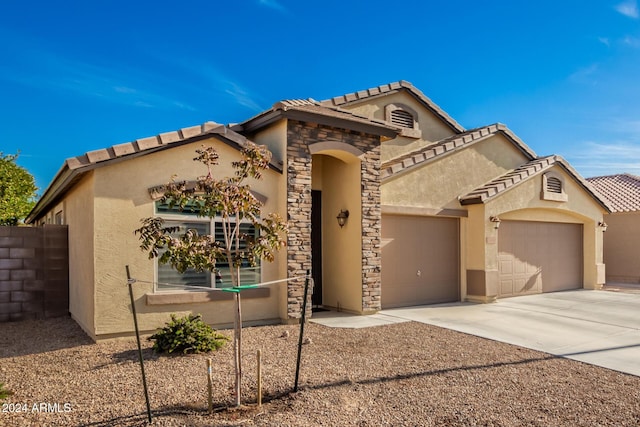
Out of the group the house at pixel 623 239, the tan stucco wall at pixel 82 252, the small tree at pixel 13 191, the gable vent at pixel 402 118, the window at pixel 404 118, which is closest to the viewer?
the tan stucco wall at pixel 82 252

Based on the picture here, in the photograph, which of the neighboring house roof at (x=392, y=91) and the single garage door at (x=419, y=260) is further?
the neighboring house roof at (x=392, y=91)

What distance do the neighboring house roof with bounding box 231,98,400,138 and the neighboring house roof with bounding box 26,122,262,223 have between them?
984 mm

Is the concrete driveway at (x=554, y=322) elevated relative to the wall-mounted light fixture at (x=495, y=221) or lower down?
lower down

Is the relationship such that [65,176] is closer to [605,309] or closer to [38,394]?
[38,394]

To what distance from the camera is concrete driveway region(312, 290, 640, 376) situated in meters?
7.43

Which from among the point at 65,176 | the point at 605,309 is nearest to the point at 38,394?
the point at 65,176

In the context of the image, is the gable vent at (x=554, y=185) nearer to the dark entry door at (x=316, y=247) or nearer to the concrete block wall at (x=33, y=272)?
the dark entry door at (x=316, y=247)

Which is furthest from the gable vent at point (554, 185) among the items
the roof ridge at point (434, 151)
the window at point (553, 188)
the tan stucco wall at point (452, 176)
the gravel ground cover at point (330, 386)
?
the gravel ground cover at point (330, 386)

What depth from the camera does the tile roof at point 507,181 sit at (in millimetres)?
12792

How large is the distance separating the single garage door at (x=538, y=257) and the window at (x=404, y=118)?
4038 mm

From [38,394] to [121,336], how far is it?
2781 millimetres

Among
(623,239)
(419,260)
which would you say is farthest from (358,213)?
(623,239)

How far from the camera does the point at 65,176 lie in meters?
8.84

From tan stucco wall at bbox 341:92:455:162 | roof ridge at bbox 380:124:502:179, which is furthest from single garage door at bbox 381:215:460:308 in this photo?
tan stucco wall at bbox 341:92:455:162
